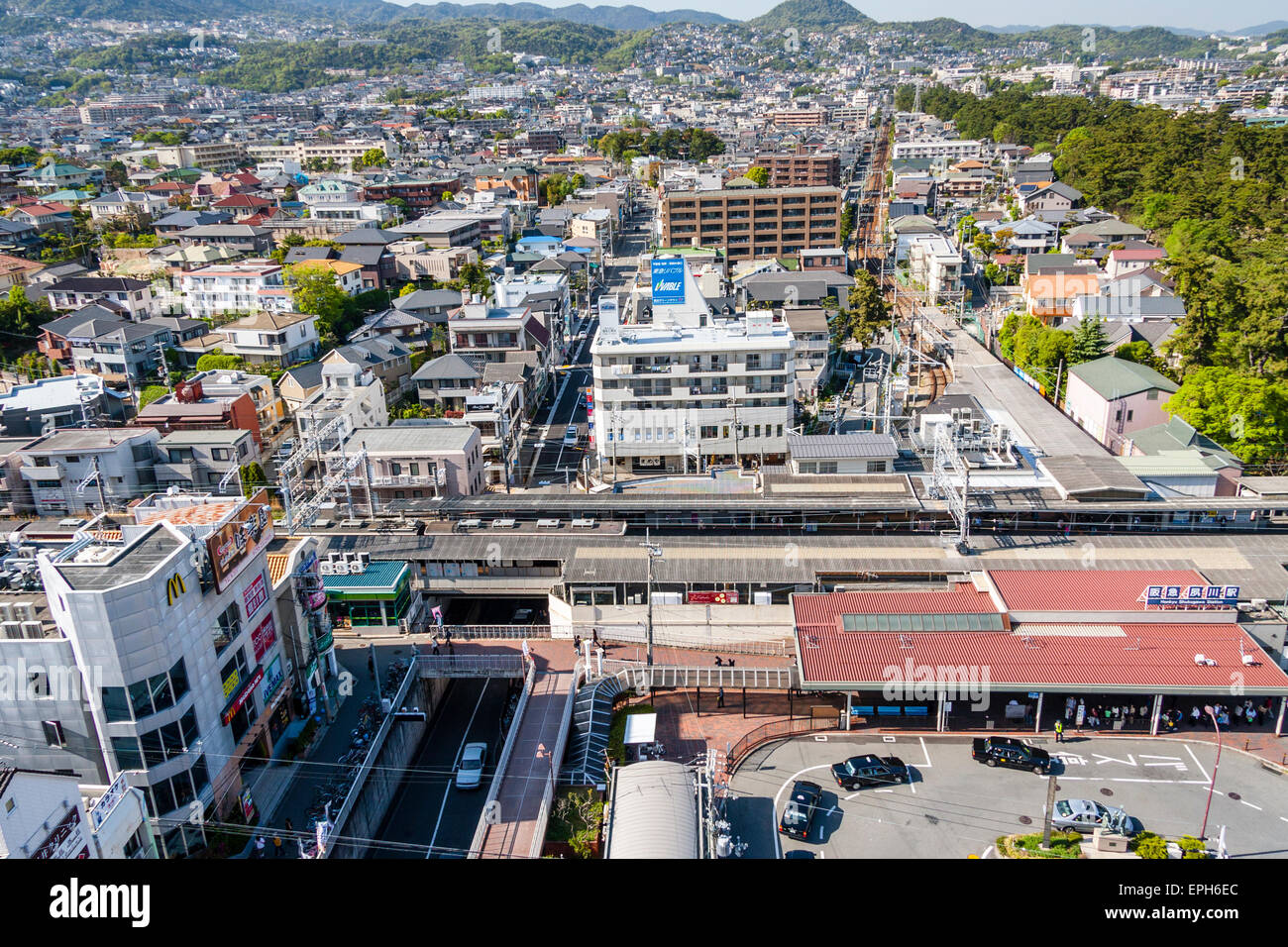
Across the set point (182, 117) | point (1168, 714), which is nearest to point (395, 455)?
point (1168, 714)

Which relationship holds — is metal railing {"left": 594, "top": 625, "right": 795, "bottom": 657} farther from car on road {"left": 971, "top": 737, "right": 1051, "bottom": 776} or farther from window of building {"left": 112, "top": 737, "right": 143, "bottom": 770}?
window of building {"left": 112, "top": 737, "right": 143, "bottom": 770}

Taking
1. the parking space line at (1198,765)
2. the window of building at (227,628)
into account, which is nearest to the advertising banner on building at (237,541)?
the window of building at (227,628)

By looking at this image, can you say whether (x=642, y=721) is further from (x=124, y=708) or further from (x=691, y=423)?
(x=691, y=423)

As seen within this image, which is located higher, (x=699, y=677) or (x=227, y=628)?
(x=227, y=628)

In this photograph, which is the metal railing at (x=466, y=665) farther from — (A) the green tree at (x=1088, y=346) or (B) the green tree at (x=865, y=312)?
(B) the green tree at (x=865, y=312)

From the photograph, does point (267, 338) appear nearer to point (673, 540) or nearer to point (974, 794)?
point (673, 540)

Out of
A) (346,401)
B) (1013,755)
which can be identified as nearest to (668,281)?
(346,401)

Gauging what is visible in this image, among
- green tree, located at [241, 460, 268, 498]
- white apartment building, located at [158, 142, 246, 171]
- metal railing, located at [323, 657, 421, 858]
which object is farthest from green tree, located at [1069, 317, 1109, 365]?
white apartment building, located at [158, 142, 246, 171]
